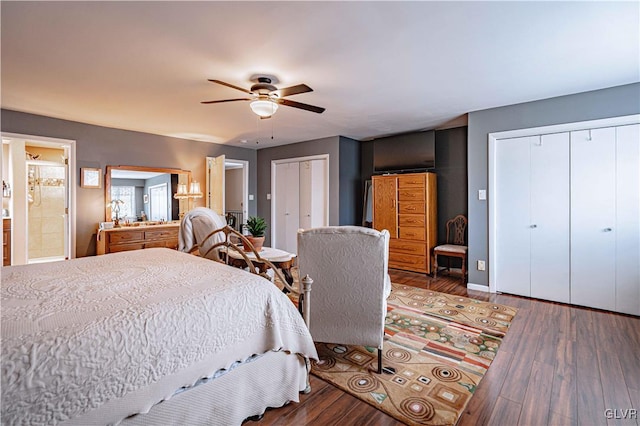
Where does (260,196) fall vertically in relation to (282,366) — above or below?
above

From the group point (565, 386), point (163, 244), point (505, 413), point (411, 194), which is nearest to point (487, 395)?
point (505, 413)

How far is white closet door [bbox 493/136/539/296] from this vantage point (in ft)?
12.4

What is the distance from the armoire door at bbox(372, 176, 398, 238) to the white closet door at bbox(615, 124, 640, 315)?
274cm

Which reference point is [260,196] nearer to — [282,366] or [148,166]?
[148,166]

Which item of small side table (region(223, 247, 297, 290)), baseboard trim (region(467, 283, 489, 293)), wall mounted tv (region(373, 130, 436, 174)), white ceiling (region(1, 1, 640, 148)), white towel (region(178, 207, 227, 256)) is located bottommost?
baseboard trim (region(467, 283, 489, 293))

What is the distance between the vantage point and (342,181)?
5.76m

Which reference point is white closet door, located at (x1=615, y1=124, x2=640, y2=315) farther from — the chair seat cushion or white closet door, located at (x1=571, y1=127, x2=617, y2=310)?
the chair seat cushion

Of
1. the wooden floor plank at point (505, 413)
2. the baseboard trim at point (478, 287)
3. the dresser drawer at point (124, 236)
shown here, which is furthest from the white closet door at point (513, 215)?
the dresser drawer at point (124, 236)

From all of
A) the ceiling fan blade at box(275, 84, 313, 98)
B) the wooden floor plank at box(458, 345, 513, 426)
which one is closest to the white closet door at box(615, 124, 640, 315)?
the wooden floor plank at box(458, 345, 513, 426)

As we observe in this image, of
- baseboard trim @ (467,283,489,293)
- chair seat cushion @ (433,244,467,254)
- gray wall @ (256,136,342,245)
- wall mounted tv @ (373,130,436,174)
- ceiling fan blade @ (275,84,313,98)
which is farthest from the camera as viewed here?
gray wall @ (256,136,342,245)

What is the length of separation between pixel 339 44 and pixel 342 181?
3526 millimetres

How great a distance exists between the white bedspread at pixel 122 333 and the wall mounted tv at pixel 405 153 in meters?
4.07

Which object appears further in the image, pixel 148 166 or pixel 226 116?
pixel 148 166

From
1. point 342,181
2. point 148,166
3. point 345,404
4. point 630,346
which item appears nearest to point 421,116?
point 342,181
